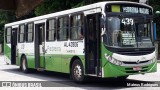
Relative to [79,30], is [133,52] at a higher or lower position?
lower

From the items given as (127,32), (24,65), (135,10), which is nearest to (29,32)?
(24,65)

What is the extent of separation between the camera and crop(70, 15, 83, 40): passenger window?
10.9m

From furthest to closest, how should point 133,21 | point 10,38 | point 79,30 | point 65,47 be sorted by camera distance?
point 10,38, point 65,47, point 79,30, point 133,21

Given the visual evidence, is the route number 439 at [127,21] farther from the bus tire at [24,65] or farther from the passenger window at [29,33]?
the bus tire at [24,65]

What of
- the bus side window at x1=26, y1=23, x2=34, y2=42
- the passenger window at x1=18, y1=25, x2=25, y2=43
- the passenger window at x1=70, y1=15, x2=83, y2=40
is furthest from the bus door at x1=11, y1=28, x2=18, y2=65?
the passenger window at x1=70, y1=15, x2=83, y2=40

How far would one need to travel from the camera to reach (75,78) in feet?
36.4

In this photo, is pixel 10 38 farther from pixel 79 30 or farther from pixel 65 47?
pixel 79 30

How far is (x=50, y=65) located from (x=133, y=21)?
468 cm

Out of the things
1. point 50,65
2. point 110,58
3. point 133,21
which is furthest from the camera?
point 50,65

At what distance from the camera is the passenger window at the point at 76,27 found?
10929 mm

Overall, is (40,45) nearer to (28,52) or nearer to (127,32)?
(28,52)

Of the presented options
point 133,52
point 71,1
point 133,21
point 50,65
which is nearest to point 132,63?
point 133,52

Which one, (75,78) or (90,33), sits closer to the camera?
(90,33)

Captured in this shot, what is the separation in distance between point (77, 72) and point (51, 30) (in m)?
3.05
